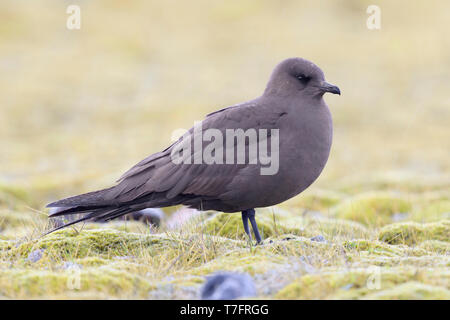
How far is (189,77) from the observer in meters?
29.5

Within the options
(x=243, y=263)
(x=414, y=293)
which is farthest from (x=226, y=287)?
(x=414, y=293)

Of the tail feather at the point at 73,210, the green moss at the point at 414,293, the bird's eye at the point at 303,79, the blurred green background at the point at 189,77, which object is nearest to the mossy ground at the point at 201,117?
the green moss at the point at 414,293

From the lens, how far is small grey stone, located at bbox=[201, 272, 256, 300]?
4.20m

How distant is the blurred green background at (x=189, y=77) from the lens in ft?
59.2

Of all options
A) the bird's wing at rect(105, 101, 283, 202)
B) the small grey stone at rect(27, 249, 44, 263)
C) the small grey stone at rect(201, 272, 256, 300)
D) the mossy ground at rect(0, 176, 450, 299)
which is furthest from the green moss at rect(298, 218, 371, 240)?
the small grey stone at rect(27, 249, 44, 263)

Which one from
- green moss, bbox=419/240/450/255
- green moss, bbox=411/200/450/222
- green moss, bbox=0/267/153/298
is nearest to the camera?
green moss, bbox=0/267/153/298

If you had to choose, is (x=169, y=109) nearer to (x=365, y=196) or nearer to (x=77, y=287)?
(x=365, y=196)

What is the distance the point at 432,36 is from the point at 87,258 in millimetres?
31821

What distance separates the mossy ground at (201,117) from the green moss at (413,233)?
3 centimetres

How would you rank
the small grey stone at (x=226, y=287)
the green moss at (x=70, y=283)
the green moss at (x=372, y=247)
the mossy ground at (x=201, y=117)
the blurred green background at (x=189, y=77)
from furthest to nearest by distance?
the blurred green background at (x=189, y=77), the green moss at (x=372, y=247), the mossy ground at (x=201, y=117), the green moss at (x=70, y=283), the small grey stone at (x=226, y=287)

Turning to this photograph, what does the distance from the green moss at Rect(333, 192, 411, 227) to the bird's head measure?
4.07 m

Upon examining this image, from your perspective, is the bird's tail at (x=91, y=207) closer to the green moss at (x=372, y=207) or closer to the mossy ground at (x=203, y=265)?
the mossy ground at (x=203, y=265)

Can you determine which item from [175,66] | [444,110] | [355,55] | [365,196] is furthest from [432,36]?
[365,196]

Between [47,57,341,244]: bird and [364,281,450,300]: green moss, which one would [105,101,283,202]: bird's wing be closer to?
[47,57,341,244]: bird
